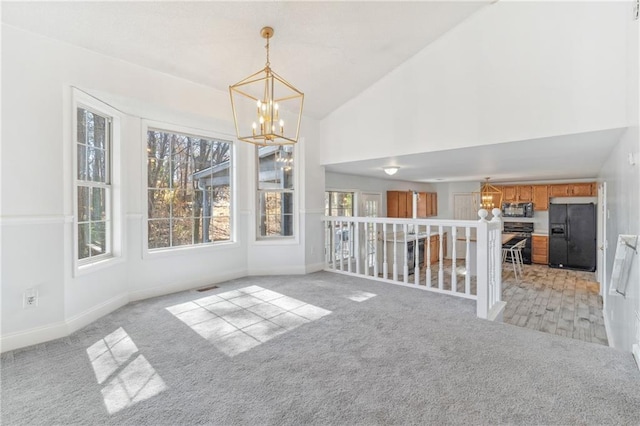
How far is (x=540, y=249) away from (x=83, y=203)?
389 inches

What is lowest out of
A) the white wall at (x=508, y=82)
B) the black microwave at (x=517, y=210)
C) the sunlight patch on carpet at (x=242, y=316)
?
the sunlight patch on carpet at (x=242, y=316)

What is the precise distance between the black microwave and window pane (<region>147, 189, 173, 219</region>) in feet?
29.0

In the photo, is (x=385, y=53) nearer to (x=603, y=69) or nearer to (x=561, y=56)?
(x=561, y=56)

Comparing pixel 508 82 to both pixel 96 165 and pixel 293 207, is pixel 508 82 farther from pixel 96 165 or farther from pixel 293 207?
pixel 96 165

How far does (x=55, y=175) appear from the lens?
8.47 feet

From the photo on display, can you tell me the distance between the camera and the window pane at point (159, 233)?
3755 millimetres

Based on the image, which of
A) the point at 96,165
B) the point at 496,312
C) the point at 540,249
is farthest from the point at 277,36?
the point at 540,249

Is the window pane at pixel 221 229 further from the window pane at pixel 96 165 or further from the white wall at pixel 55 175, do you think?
the window pane at pixel 96 165

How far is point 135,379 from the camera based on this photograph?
192 cm

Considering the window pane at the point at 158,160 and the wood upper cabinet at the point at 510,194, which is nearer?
the window pane at the point at 158,160

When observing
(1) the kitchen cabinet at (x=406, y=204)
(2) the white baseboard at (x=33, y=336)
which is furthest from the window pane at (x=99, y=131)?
(1) the kitchen cabinet at (x=406, y=204)

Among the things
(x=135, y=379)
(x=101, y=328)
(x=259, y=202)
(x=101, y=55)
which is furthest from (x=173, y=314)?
(x=101, y=55)

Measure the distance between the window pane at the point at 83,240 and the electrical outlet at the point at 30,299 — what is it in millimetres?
533

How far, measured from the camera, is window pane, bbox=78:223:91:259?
9.72 feet
